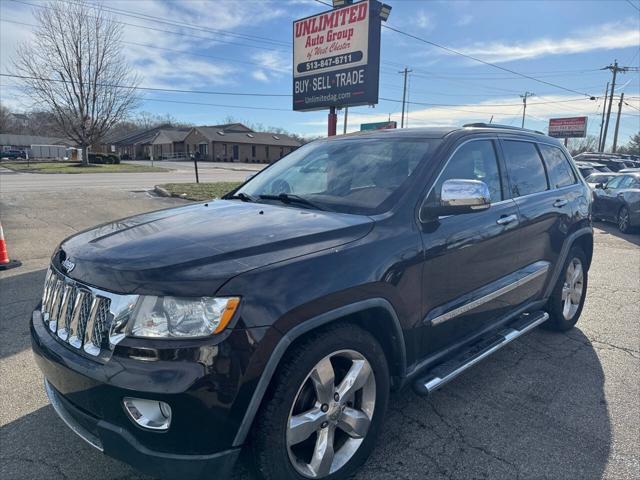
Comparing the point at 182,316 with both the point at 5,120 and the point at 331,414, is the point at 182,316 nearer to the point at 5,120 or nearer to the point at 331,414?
the point at 331,414

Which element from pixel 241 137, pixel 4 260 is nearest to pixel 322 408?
pixel 4 260

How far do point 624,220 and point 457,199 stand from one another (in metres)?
11.6

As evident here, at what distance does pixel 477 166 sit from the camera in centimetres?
337

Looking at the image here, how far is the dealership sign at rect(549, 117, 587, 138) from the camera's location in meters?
51.7

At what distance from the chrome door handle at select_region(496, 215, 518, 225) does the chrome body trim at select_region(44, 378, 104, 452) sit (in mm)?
2763

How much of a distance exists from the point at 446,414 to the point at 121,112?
41.9 meters

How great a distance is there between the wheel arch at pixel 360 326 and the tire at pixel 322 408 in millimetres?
60

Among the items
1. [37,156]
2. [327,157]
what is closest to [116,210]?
[327,157]

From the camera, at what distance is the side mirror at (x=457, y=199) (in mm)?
2637

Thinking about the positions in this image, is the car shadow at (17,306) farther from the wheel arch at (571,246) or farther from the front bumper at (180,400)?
the wheel arch at (571,246)

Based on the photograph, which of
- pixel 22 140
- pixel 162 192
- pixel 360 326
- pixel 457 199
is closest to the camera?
pixel 360 326

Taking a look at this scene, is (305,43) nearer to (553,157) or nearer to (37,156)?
(553,157)

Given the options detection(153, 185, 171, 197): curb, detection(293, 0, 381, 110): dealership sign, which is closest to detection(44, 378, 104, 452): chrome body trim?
detection(293, 0, 381, 110): dealership sign

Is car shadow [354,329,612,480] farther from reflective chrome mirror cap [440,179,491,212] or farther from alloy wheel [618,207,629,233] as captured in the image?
alloy wheel [618,207,629,233]
